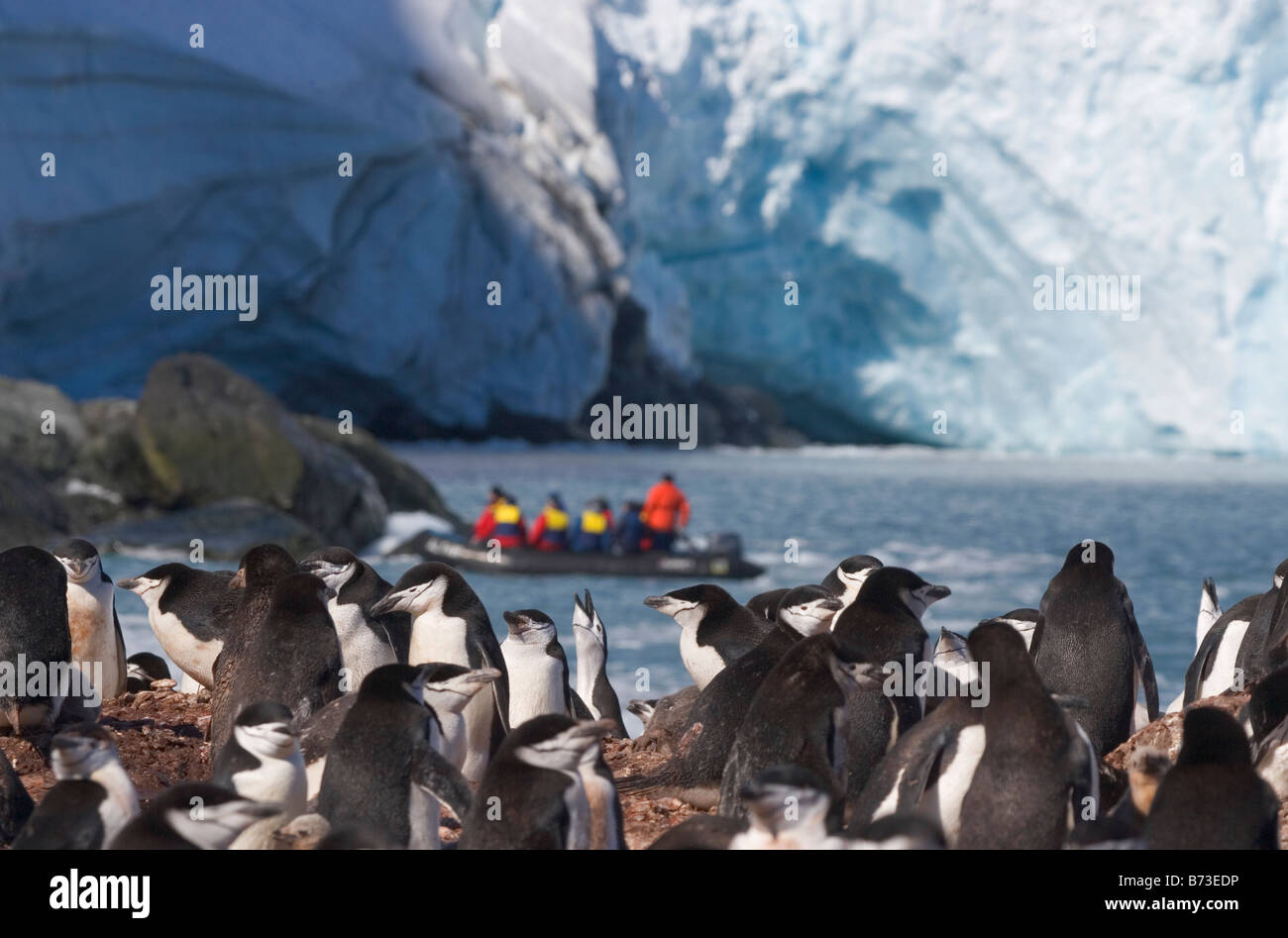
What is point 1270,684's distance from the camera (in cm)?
345

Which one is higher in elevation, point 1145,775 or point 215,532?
point 215,532

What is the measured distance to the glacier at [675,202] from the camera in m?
20.4

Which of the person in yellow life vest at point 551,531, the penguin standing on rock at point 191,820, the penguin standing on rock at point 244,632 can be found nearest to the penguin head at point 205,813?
the penguin standing on rock at point 191,820

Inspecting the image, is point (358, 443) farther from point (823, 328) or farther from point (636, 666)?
point (823, 328)

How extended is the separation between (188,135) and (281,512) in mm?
9089

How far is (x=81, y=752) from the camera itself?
A: 2848 millimetres

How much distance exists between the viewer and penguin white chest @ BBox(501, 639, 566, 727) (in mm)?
4461

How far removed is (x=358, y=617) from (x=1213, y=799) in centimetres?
275

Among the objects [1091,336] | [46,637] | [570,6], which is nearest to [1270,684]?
[46,637]

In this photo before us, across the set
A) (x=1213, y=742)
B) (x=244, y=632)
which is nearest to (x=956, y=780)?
(x=1213, y=742)

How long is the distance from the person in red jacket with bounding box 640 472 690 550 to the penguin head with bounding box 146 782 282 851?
38.7 feet

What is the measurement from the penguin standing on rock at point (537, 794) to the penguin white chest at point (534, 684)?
1608 millimetres

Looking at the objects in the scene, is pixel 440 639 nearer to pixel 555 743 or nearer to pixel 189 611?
pixel 189 611

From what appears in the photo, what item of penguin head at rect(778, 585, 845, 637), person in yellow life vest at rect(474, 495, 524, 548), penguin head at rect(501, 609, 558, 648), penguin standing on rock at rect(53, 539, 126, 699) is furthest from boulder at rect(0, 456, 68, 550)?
penguin head at rect(778, 585, 845, 637)
